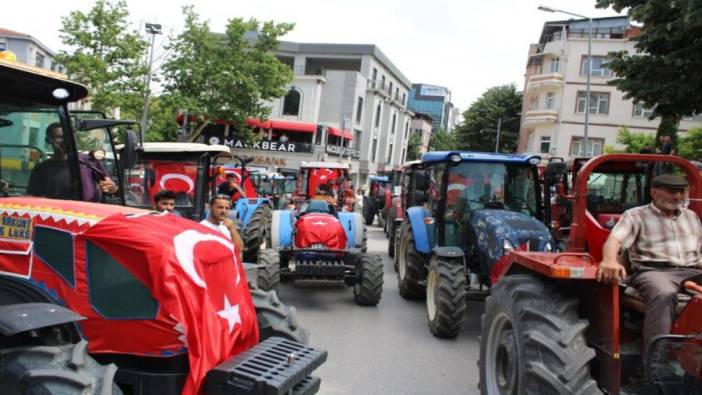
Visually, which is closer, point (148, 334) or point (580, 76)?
point (148, 334)

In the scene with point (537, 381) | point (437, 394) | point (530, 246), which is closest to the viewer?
point (537, 381)

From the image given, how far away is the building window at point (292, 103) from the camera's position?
46.9 metres

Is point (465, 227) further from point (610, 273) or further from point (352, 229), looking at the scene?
point (610, 273)

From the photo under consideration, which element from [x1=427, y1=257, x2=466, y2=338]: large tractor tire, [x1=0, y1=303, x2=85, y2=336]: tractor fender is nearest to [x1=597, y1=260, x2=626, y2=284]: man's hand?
[x1=0, y1=303, x2=85, y2=336]: tractor fender

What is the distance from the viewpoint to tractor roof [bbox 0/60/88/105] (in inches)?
147

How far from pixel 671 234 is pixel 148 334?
3198mm

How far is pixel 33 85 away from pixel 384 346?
170 inches

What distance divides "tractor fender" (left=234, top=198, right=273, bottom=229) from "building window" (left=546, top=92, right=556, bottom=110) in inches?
1333

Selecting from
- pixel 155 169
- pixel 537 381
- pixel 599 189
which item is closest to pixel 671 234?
pixel 537 381

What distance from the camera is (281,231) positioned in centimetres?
887

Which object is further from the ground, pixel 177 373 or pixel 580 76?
pixel 580 76

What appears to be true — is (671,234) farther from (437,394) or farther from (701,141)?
(701,141)

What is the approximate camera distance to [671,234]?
3.86 metres

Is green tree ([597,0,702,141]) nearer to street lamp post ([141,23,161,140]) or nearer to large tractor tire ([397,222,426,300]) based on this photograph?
large tractor tire ([397,222,426,300])
